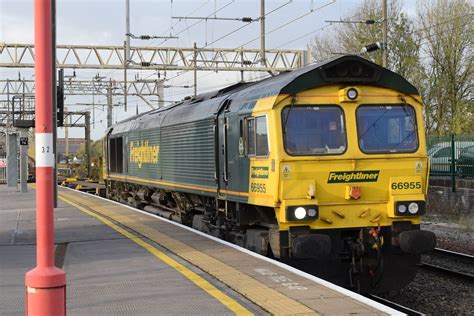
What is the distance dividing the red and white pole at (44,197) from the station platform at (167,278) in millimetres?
1637

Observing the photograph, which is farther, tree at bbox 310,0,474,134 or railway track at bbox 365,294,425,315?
tree at bbox 310,0,474,134

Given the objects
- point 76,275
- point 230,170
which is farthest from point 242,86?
point 76,275

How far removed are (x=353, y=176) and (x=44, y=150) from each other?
5.25m

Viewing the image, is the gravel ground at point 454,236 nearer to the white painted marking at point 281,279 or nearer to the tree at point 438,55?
the white painted marking at point 281,279

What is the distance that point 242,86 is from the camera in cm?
1221

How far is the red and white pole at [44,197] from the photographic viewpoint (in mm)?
4738

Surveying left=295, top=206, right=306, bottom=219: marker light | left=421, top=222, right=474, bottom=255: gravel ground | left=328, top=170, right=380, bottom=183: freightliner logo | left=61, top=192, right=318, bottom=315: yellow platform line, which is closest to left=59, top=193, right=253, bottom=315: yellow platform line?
left=61, top=192, right=318, bottom=315: yellow platform line

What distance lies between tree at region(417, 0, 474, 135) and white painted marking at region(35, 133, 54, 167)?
2890 cm

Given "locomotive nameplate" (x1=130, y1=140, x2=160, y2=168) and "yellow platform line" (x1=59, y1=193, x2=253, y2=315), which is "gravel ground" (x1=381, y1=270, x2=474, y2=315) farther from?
"locomotive nameplate" (x1=130, y1=140, x2=160, y2=168)

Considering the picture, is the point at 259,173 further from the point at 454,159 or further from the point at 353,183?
the point at 454,159

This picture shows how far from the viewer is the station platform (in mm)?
6461

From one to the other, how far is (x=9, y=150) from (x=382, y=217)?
25746mm

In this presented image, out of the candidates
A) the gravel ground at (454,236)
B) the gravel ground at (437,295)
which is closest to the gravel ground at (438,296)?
the gravel ground at (437,295)

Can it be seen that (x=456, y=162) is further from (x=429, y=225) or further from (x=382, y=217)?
(x=382, y=217)
